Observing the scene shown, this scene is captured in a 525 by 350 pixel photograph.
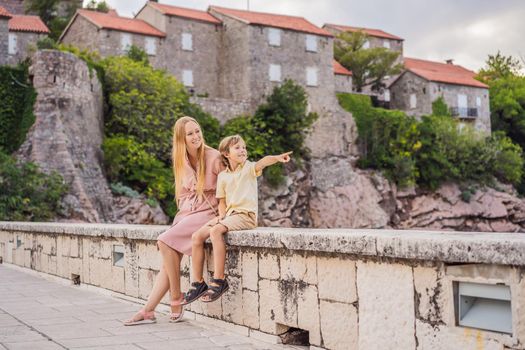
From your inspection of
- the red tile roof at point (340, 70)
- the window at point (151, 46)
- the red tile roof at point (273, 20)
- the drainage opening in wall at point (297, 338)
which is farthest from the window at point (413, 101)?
the drainage opening in wall at point (297, 338)

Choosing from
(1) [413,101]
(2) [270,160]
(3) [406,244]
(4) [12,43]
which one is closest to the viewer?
(3) [406,244]

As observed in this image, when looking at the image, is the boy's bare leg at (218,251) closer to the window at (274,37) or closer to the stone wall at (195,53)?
the stone wall at (195,53)

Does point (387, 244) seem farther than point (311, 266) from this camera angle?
No

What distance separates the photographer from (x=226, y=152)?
18.4 feet

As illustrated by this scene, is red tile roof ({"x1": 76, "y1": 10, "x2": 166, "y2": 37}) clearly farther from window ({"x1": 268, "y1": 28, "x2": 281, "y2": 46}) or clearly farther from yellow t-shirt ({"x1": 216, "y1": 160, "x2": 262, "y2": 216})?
yellow t-shirt ({"x1": 216, "y1": 160, "x2": 262, "y2": 216})

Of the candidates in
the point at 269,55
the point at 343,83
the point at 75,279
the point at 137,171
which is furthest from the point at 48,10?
the point at 75,279

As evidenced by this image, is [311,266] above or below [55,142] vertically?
below

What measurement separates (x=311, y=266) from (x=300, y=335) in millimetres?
619

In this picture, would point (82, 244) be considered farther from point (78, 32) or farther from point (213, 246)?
point (78, 32)

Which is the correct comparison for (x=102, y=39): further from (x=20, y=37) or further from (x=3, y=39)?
(x=3, y=39)

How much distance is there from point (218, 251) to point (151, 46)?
35.4m

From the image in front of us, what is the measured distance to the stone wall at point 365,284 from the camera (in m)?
3.36

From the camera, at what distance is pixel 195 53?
132ft

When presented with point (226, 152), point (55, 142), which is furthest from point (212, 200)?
point (55, 142)
